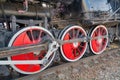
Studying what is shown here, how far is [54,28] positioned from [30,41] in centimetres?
99

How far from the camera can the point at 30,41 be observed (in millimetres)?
3883

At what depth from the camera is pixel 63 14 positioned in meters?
5.22

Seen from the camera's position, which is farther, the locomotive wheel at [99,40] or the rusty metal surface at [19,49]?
the locomotive wheel at [99,40]

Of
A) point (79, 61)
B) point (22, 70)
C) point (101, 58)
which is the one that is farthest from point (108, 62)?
point (22, 70)

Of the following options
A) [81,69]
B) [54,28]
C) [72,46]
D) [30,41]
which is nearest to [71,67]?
[81,69]

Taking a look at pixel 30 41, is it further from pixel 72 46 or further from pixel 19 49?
pixel 72 46

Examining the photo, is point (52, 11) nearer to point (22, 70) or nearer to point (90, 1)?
point (90, 1)

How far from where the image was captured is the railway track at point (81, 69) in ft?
13.1

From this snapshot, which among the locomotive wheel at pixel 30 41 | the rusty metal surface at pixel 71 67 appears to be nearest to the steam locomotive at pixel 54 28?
the locomotive wheel at pixel 30 41

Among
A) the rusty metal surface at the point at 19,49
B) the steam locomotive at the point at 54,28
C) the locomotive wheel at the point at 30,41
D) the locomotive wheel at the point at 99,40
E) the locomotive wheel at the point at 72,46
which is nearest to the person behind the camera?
the rusty metal surface at the point at 19,49

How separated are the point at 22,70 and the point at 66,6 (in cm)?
215

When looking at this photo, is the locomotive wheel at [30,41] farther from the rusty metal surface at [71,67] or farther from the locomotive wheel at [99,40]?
the locomotive wheel at [99,40]

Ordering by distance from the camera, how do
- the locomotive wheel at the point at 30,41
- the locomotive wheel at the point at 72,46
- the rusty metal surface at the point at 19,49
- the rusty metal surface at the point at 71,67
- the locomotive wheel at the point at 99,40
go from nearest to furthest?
the rusty metal surface at the point at 19,49
the locomotive wheel at the point at 30,41
the rusty metal surface at the point at 71,67
the locomotive wheel at the point at 72,46
the locomotive wheel at the point at 99,40

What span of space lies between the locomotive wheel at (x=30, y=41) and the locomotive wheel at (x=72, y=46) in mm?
437
